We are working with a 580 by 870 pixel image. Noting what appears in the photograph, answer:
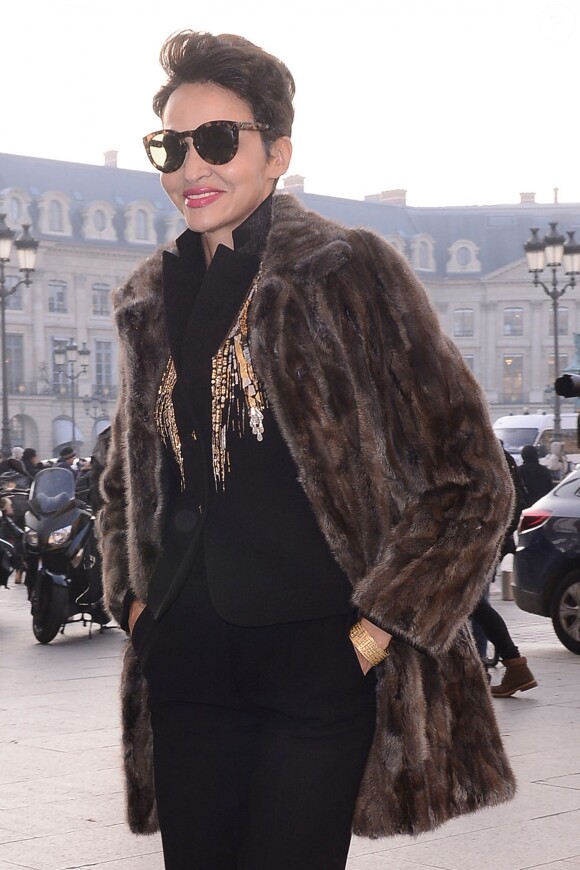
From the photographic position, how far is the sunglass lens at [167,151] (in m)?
2.47

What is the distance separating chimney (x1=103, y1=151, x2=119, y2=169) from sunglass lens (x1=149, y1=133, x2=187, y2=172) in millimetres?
83367

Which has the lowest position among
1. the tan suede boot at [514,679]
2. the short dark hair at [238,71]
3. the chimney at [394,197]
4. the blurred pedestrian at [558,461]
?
the tan suede boot at [514,679]

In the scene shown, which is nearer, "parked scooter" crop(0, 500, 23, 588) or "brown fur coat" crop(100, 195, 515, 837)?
"brown fur coat" crop(100, 195, 515, 837)

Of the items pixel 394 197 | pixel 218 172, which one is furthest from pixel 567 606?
pixel 394 197

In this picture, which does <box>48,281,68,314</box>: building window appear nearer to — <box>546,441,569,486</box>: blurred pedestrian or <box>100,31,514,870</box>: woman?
<box>546,441,569,486</box>: blurred pedestrian

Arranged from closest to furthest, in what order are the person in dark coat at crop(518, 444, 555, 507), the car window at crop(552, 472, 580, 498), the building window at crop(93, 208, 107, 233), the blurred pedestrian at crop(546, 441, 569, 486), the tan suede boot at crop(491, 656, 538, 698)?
1. the tan suede boot at crop(491, 656, 538, 698)
2. the car window at crop(552, 472, 580, 498)
3. the person in dark coat at crop(518, 444, 555, 507)
4. the blurred pedestrian at crop(546, 441, 569, 486)
5. the building window at crop(93, 208, 107, 233)

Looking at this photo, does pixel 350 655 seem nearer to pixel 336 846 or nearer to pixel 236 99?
pixel 336 846

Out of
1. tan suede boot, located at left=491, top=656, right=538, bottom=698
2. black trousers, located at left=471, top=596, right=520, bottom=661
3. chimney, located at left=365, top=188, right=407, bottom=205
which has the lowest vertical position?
tan suede boot, located at left=491, top=656, right=538, bottom=698

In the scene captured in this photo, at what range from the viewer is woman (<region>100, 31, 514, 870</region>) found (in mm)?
2178

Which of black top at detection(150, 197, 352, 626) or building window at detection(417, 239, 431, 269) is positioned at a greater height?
building window at detection(417, 239, 431, 269)

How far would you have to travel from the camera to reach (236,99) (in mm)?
2416

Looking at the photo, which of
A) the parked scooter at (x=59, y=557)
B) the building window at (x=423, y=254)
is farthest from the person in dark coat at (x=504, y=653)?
the building window at (x=423, y=254)

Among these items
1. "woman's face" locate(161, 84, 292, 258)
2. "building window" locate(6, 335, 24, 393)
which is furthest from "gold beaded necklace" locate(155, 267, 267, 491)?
"building window" locate(6, 335, 24, 393)

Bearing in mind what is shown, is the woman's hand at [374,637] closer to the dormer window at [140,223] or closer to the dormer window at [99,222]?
the dormer window at [99,222]
